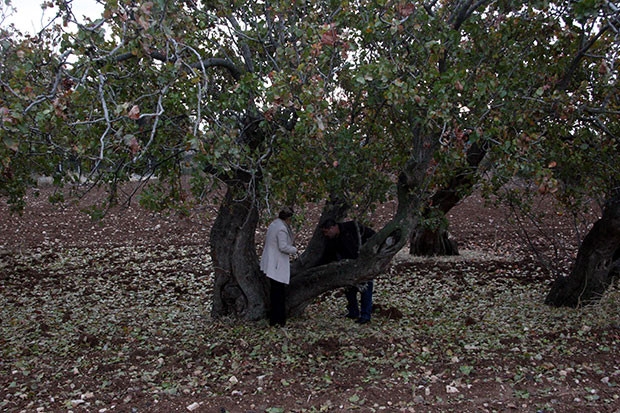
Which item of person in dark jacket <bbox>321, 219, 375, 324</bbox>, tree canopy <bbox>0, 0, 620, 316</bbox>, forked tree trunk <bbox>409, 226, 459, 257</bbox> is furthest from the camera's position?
forked tree trunk <bbox>409, 226, 459, 257</bbox>

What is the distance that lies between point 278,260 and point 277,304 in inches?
20.5

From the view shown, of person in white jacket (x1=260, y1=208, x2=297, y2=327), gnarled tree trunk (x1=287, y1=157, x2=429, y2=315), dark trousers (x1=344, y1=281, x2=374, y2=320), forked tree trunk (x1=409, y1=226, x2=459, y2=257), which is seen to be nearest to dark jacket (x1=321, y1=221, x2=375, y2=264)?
gnarled tree trunk (x1=287, y1=157, x2=429, y2=315)

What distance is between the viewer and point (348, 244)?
6.94 metres

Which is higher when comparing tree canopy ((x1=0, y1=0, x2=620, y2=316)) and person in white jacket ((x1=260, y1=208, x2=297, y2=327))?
tree canopy ((x1=0, y1=0, x2=620, y2=316))

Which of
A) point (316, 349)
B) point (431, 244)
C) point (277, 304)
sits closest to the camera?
point (316, 349)

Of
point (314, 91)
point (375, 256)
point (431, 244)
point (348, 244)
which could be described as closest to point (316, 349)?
point (375, 256)

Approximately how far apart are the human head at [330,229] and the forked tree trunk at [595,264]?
118 inches

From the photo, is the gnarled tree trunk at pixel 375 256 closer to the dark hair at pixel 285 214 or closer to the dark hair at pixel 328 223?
the dark hair at pixel 328 223

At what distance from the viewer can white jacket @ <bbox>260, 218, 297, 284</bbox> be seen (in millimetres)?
→ 6795

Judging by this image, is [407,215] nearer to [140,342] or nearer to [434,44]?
[434,44]

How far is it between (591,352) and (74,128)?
5.32m

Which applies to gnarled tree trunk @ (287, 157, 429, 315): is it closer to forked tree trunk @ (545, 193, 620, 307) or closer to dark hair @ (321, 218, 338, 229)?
dark hair @ (321, 218, 338, 229)

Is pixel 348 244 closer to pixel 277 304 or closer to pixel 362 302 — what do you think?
pixel 362 302

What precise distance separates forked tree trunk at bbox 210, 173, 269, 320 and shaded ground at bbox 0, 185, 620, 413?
272 millimetres
